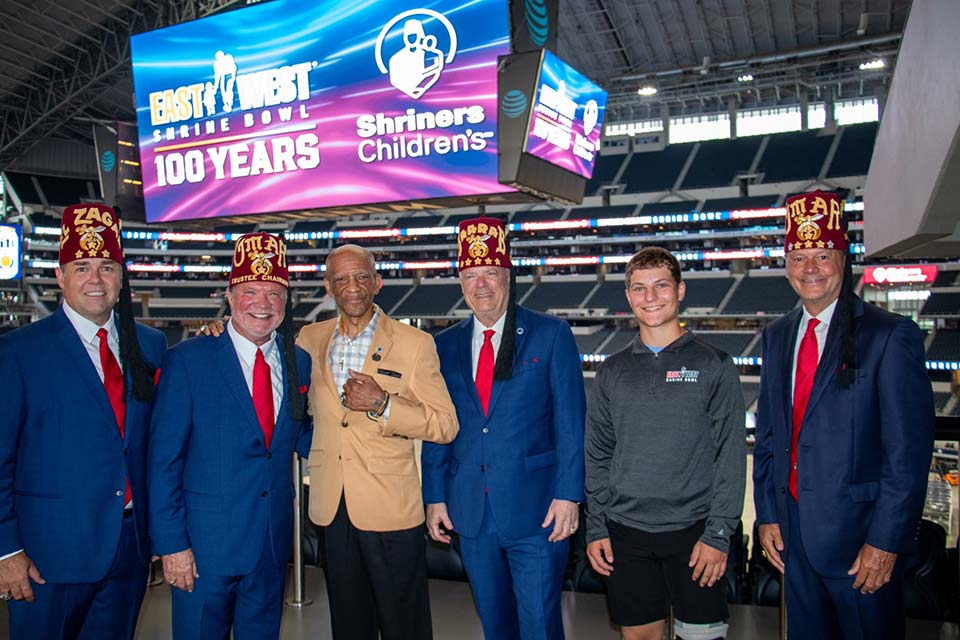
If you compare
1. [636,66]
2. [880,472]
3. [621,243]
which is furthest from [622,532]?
[621,243]

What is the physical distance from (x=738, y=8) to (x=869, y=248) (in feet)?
60.3

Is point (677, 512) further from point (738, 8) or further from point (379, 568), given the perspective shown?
point (738, 8)

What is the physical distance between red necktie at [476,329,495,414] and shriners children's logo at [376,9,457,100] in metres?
5.27

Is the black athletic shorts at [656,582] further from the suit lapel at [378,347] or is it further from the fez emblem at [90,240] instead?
the fez emblem at [90,240]

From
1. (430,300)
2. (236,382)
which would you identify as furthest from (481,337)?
(430,300)

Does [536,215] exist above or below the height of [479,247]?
above

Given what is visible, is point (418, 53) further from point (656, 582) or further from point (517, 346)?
point (656, 582)

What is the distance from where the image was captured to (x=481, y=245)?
288cm

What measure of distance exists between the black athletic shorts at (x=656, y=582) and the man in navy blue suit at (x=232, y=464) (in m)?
1.20

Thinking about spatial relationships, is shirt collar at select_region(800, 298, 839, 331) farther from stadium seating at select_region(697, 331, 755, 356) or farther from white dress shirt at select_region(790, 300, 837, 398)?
stadium seating at select_region(697, 331, 755, 356)

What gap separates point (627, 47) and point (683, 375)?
23729mm

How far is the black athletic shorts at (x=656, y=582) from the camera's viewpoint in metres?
2.42

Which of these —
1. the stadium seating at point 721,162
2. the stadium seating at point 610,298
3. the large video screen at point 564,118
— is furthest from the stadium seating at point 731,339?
the large video screen at point 564,118

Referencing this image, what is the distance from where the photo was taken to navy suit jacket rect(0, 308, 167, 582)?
2340 mm
